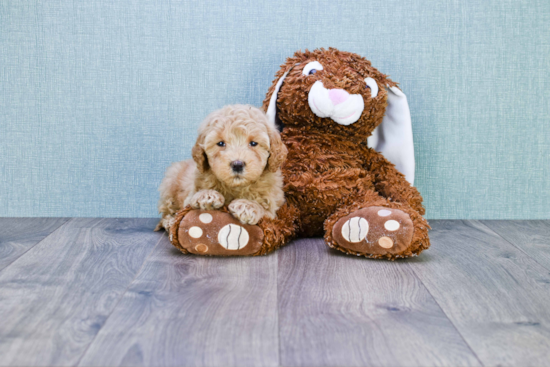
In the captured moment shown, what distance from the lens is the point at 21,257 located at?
4.90 ft

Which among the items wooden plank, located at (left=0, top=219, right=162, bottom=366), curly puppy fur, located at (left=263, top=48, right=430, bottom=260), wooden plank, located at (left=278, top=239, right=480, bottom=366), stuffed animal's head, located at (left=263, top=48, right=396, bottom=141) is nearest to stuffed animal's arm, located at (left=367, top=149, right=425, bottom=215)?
curly puppy fur, located at (left=263, top=48, right=430, bottom=260)

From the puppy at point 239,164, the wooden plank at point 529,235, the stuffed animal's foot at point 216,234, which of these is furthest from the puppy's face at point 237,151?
the wooden plank at point 529,235

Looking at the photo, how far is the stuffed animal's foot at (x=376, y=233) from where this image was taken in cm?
145

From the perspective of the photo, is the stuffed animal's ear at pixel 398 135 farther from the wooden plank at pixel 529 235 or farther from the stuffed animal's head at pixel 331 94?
the wooden plank at pixel 529 235

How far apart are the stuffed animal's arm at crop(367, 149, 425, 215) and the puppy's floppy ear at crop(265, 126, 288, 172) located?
0.43 meters

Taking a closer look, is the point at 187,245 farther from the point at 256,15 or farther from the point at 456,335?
the point at 256,15

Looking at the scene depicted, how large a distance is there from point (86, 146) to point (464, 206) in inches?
59.4

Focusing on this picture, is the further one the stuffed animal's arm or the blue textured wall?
the blue textured wall

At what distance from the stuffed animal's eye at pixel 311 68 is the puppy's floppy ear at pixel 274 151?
0.98ft

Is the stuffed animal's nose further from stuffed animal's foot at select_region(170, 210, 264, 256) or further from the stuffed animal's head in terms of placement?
stuffed animal's foot at select_region(170, 210, 264, 256)

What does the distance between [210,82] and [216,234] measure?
0.75m

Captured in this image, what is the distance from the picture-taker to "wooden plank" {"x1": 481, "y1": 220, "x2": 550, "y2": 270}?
5.24 ft

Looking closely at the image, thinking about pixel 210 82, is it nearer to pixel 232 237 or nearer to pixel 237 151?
pixel 237 151

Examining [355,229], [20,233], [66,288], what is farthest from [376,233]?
[20,233]
